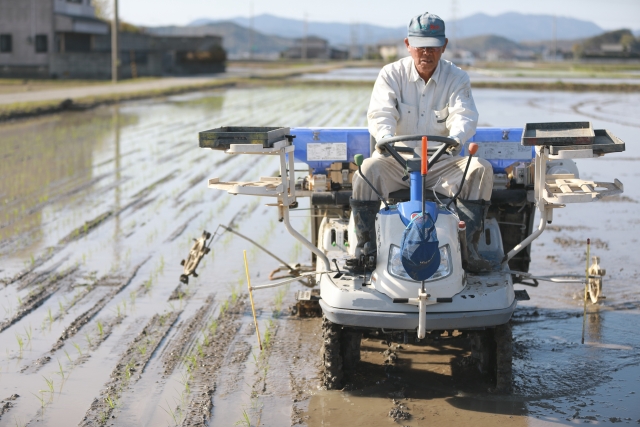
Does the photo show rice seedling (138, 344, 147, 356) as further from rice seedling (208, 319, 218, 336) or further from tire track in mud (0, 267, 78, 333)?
tire track in mud (0, 267, 78, 333)

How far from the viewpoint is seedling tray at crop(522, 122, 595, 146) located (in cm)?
542

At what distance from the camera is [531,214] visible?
6.67 m

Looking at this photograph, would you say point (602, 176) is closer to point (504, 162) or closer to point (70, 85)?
point (504, 162)

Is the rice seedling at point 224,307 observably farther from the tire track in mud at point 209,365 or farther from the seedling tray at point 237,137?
the seedling tray at point 237,137

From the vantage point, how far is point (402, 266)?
5.13m

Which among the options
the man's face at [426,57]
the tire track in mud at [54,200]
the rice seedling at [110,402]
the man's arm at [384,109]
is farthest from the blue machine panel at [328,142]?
the tire track in mud at [54,200]

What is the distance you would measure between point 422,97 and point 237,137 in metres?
1.31

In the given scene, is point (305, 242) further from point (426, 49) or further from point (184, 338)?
point (426, 49)

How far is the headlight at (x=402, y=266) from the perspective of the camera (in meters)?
5.11

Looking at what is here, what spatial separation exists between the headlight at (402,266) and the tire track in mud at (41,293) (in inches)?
119

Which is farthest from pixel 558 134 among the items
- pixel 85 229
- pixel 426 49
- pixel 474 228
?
pixel 85 229

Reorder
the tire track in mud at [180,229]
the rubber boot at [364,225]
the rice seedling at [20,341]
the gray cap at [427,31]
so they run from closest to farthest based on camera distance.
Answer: the rubber boot at [364,225] → the gray cap at [427,31] → the rice seedling at [20,341] → the tire track in mud at [180,229]

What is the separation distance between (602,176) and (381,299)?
9565 millimetres

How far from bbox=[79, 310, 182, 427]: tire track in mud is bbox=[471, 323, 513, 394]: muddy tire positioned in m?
2.10
